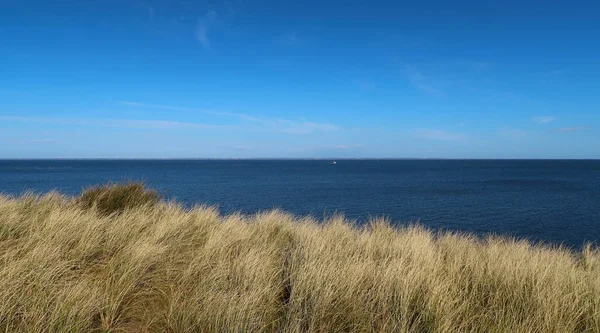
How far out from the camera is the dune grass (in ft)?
10.3

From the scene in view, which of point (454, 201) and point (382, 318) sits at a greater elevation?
point (382, 318)

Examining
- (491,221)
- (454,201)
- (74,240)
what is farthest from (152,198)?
(454,201)

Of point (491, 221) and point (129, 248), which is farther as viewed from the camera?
point (491, 221)

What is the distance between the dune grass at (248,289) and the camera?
3.15 m

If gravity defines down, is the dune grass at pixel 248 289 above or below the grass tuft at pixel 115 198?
below

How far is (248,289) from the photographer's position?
154 inches

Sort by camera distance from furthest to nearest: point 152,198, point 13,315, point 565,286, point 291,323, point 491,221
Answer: point 491,221 < point 152,198 < point 565,286 < point 291,323 < point 13,315

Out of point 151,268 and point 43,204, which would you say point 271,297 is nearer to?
point 151,268

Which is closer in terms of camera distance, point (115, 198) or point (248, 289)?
point (248, 289)

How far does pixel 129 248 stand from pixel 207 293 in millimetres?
1999

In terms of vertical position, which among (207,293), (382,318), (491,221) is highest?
(207,293)

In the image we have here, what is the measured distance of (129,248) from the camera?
4801 mm

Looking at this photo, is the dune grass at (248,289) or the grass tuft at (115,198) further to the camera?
the grass tuft at (115,198)

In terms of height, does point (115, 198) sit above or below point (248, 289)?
above
